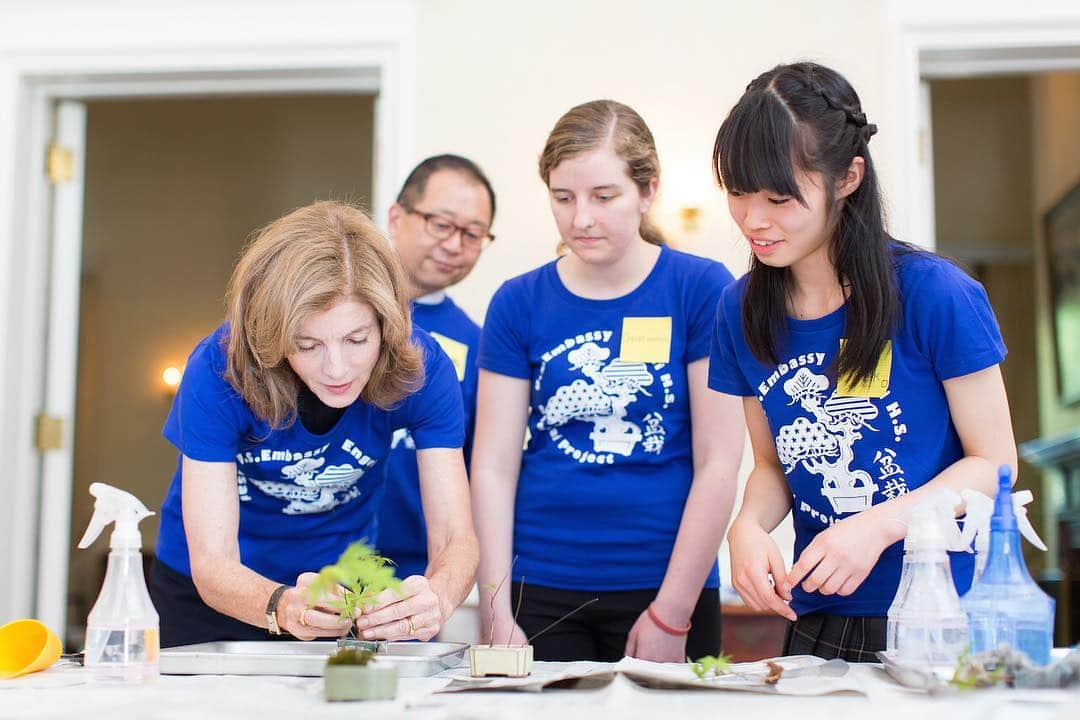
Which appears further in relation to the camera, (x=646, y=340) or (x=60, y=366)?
(x=60, y=366)

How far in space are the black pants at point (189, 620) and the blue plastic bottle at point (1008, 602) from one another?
3.42 ft

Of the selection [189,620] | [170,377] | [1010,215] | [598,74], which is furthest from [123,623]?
[1010,215]

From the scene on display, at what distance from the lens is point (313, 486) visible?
1670mm

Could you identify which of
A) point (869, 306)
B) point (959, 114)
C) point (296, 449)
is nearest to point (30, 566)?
point (296, 449)

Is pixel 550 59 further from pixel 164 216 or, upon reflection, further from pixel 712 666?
pixel 164 216

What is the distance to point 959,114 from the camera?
18.7ft

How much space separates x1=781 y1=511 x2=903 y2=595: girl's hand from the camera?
4.28 ft

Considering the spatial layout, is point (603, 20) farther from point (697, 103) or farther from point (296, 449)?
point (296, 449)

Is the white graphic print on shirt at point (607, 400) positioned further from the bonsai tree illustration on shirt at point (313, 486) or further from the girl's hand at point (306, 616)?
the girl's hand at point (306, 616)

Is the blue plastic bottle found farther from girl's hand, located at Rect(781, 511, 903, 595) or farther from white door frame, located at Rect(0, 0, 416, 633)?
white door frame, located at Rect(0, 0, 416, 633)

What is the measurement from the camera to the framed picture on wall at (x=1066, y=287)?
15.8 ft

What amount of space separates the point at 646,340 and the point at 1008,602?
80 centimetres

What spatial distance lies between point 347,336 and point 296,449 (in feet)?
0.65

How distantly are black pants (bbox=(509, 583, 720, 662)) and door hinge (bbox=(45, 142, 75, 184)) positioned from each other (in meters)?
2.21
